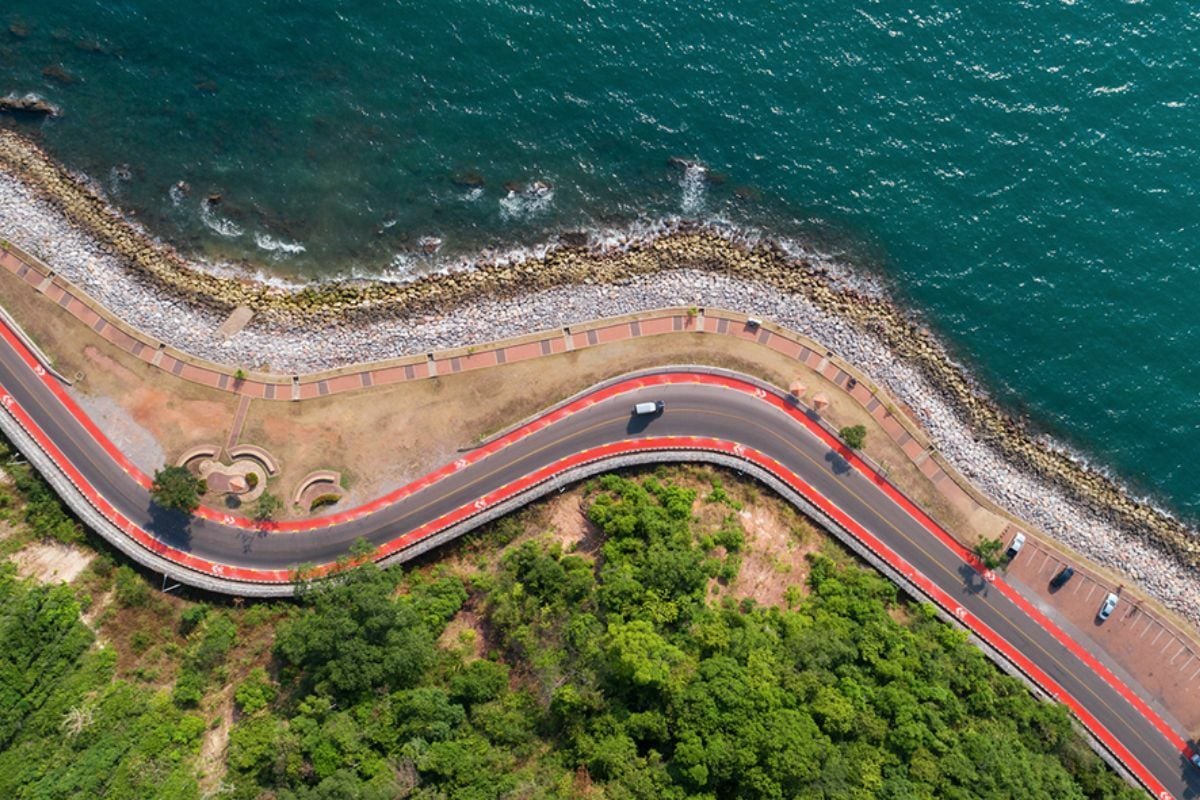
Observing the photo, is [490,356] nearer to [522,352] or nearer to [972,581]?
[522,352]

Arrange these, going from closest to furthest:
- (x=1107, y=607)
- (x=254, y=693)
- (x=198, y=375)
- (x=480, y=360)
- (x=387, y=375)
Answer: (x=254, y=693), (x=198, y=375), (x=387, y=375), (x=1107, y=607), (x=480, y=360)

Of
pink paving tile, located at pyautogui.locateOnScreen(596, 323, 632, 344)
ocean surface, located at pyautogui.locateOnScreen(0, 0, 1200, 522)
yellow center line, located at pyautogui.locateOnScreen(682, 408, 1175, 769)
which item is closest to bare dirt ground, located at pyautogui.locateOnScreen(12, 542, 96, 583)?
ocean surface, located at pyautogui.locateOnScreen(0, 0, 1200, 522)

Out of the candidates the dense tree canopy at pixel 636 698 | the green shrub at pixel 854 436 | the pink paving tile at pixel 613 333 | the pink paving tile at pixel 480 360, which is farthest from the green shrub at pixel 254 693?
the green shrub at pixel 854 436

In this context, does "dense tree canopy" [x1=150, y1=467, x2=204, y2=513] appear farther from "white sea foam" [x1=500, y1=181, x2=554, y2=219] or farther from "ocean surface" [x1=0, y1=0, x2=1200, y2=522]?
"white sea foam" [x1=500, y1=181, x2=554, y2=219]

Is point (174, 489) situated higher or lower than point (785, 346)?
lower

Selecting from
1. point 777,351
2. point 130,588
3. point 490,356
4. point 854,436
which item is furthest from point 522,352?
point 130,588

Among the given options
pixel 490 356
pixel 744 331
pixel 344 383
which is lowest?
pixel 344 383

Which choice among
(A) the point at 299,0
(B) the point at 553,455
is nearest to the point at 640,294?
(B) the point at 553,455
